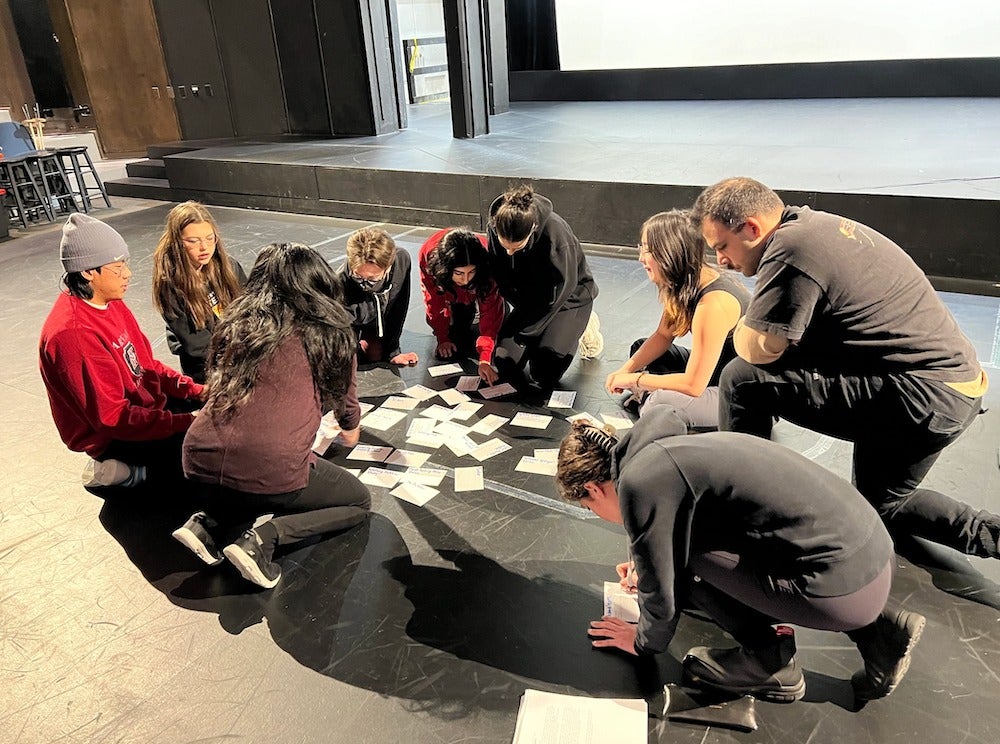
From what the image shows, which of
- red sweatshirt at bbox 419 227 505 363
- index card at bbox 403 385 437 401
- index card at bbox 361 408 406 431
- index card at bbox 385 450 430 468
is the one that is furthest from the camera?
red sweatshirt at bbox 419 227 505 363

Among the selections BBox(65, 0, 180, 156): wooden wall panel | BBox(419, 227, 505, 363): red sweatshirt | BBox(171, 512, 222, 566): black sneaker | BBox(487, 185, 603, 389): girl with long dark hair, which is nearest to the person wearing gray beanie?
BBox(171, 512, 222, 566): black sneaker

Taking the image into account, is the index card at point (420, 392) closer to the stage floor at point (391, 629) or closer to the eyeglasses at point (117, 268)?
the stage floor at point (391, 629)

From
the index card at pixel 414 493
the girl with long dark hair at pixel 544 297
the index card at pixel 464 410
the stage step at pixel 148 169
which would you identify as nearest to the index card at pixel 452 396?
the index card at pixel 464 410

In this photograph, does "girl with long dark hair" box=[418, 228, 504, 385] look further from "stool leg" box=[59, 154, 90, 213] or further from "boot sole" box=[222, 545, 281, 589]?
"stool leg" box=[59, 154, 90, 213]

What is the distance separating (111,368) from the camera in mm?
2602

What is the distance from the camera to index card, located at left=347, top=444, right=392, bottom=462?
301 cm

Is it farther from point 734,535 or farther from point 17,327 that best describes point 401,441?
point 17,327

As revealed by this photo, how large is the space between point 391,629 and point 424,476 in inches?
32.4

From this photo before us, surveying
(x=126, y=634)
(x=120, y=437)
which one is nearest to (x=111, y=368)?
(x=120, y=437)

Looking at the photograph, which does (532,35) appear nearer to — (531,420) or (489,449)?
(531,420)

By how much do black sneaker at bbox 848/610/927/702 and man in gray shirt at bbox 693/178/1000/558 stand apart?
22.0 inches

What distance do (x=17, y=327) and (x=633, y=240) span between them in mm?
4484

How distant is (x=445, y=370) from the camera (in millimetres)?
3762

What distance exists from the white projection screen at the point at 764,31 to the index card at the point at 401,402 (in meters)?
7.89
